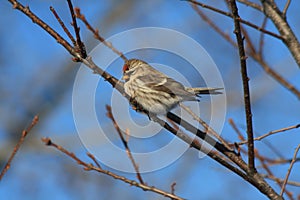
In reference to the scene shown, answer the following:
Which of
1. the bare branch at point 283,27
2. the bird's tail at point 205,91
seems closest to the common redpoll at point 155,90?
the bird's tail at point 205,91

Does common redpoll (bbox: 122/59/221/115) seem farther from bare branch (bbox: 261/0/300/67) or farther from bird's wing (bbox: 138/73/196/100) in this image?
bare branch (bbox: 261/0/300/67)

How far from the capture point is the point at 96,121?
5848 millimetres

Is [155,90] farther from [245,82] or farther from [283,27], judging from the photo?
[245,82]

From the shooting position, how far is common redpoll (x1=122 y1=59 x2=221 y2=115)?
311 centimetres

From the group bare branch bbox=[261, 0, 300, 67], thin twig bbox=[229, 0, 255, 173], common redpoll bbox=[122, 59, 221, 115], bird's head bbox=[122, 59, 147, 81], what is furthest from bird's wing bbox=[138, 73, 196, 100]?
thin twig bbox=[229, 0, 255, 173]

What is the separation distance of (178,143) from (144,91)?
0.47 meters

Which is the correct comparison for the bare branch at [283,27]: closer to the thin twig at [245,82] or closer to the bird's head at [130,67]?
the thin twig at [245,82]

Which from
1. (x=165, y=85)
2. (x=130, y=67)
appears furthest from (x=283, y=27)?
(x=130, y=67)

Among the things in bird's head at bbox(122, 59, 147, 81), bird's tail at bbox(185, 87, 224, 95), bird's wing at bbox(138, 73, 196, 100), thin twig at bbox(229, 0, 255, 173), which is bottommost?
thin twig at bbox(229, 0, 255, 173)

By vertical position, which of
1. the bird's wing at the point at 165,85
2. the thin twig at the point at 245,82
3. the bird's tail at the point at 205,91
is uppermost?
the bird's wing at the point at 165,85

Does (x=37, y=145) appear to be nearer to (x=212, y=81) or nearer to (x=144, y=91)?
(x=212, y=81)

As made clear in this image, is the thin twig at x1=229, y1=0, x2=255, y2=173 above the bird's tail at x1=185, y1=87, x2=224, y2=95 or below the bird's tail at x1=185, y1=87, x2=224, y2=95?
below

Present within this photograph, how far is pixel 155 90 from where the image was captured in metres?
3.39

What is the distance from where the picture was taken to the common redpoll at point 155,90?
10.2 feet
